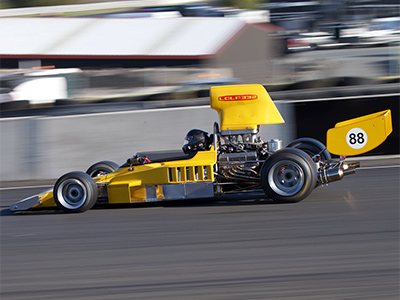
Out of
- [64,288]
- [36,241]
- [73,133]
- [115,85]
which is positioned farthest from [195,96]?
[64,288]

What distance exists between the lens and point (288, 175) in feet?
23.3

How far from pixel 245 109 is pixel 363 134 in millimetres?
1535

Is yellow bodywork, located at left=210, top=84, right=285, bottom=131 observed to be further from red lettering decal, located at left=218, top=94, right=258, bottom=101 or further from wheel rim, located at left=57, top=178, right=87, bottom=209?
wheel rim, located at left=57, top=178, right=87, bottom=209

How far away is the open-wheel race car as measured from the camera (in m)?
7.12

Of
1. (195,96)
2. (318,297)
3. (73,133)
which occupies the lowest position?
(318,297)

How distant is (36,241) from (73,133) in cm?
447

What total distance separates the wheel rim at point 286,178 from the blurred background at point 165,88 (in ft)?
11.2

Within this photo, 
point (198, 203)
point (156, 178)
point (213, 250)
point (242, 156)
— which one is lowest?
point (213, 250)

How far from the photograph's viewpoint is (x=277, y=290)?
4.46m

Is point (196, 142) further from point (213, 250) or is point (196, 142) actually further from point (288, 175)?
point (213, 250)

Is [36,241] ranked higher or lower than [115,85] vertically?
lower

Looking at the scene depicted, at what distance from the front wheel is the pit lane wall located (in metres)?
3.45

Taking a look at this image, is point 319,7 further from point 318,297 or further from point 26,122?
point 318,297

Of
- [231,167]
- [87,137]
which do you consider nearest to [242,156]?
[231,167]
